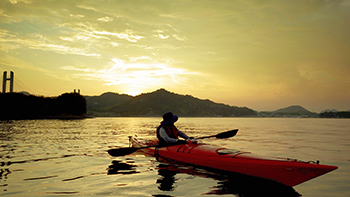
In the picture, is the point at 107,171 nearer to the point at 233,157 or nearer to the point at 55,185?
the point at 55,185

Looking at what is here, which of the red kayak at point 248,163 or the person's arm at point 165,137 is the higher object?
the person's arm at point 165,137

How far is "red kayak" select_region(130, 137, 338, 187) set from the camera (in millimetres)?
6273

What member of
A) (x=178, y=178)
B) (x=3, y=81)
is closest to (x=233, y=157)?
(x=178, y=178)

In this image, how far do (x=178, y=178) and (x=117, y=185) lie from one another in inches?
80.9

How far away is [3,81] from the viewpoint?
283 feet

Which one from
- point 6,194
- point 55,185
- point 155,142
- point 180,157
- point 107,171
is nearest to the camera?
point 6,194

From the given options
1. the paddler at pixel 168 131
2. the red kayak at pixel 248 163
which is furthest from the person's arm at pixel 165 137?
the red kayak at pixel 248 163

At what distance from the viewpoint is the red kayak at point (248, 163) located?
627 cm

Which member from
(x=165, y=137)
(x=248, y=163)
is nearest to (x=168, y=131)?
(x=165, y=137)

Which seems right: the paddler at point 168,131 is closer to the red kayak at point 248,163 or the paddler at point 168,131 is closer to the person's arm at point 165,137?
the person's arm at point 165,137

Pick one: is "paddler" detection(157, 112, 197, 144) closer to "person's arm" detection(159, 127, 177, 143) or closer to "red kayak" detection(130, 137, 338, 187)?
"person's arm" detection(159, 127, 177, 143)

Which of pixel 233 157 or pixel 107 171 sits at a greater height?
pixel 233 157

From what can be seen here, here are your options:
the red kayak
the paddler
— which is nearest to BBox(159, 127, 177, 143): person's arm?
the paddler

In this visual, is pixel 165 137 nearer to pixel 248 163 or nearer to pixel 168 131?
pixel 168 131
